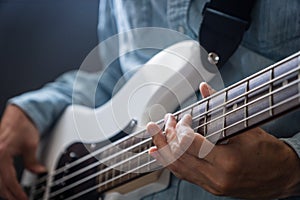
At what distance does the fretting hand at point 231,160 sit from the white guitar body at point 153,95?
4.2 inches

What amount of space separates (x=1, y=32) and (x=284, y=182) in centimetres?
82

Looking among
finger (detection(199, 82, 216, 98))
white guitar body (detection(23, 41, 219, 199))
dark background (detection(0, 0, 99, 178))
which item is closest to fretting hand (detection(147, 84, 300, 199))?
finger (detection(199, 82, 216, 98))

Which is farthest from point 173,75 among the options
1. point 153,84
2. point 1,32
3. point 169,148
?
point 1,32

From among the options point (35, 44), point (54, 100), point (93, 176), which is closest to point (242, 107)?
point (93, 176)

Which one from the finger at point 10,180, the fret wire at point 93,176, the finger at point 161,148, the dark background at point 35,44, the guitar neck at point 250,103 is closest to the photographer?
the guitar neck at point 250,103

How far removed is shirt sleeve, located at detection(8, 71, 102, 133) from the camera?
98 centimetres

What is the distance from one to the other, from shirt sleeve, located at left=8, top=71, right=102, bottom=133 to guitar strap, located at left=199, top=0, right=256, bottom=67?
286mm

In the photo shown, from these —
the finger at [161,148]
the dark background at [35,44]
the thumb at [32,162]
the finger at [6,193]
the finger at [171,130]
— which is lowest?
the finger at [6,193]

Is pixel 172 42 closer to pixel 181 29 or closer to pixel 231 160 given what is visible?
pixel 181 29

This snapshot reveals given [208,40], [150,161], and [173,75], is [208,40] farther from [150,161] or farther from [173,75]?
[150,161]

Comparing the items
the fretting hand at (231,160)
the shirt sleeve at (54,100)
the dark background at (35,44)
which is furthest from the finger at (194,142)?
the dark background at (35,44)

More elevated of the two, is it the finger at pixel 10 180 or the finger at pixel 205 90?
the finger at pixel 205 90

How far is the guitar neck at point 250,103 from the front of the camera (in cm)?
54

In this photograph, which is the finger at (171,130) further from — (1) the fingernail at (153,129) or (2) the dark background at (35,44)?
(2) the dark background at (35,44)
